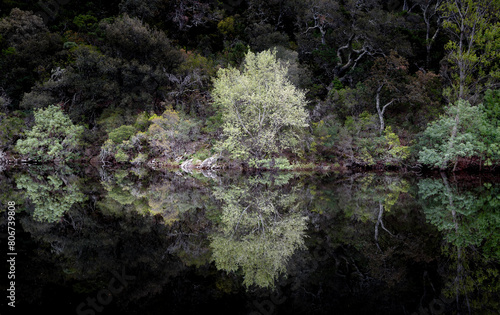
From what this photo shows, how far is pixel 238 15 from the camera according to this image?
4100cm

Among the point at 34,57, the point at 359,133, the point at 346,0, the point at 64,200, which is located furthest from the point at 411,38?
the point at 34,57

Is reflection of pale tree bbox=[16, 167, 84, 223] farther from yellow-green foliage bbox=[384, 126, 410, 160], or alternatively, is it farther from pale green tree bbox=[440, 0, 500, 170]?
pale green tree bbox=[440, 0, 500, 170]

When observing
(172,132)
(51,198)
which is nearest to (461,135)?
(172,132)

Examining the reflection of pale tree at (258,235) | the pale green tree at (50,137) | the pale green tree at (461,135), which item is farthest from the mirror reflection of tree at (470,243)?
the pale green tree at (50,137)

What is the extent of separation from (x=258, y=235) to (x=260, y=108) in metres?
17.0

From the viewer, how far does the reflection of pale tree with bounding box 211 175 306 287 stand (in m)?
5.21

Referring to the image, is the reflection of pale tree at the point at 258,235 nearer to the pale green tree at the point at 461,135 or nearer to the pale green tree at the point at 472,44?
the pale green tree at the point at 461,135

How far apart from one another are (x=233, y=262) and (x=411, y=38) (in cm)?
3323

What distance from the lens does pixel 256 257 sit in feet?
18.6

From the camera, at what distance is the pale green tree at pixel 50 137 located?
28352 millimetres

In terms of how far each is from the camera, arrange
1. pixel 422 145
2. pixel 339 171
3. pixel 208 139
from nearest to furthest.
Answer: pixel 422 145 → pixel 339 171 → pixel 208 139

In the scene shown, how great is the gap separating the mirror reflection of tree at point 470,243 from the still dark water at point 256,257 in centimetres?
3

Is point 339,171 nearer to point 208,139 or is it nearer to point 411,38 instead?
point 208,139

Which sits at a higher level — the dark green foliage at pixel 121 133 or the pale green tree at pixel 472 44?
the pale green tree at pixel 472 44
